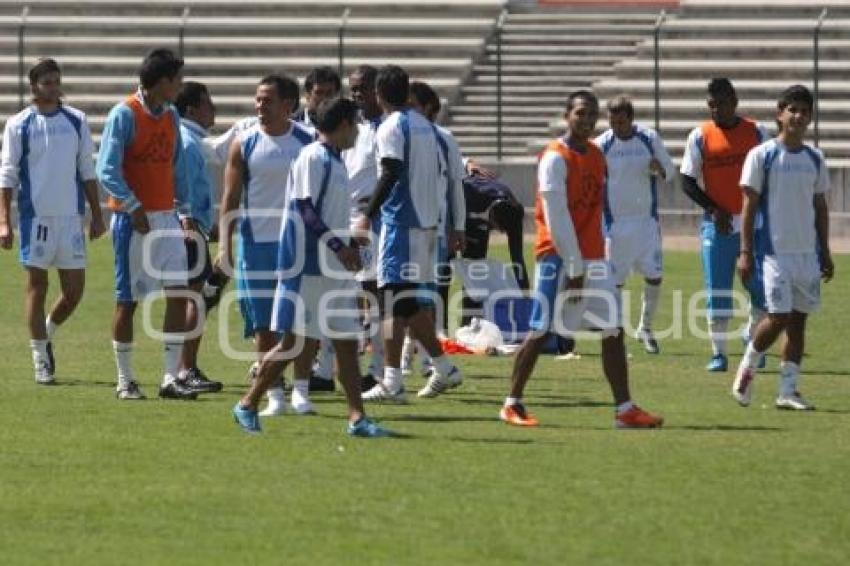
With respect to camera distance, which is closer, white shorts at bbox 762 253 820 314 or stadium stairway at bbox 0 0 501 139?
white shorts at bbox 762 253 820 314

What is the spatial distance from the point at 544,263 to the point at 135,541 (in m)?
4.38

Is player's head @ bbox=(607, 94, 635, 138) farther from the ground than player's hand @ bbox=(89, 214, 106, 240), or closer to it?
farther from the ground

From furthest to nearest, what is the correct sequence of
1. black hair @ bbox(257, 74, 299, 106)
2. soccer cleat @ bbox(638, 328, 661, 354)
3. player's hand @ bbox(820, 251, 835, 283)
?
soccer cleat @ bbox(638, 328, 661, 354) → player's hand @ bbox(820, 251, 835, 283) → black hair @ bbox(257, 74, 299, 106)

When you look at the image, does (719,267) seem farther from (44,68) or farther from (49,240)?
(44,68)

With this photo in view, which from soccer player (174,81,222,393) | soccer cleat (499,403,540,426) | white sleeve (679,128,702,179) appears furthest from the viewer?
white sleeve (679,128,702,179)

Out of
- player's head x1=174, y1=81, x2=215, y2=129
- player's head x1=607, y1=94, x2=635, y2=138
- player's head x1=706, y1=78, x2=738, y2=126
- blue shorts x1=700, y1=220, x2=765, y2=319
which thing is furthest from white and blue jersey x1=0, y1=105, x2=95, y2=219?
blue shorts x1=700, y1=220, x2=765, y2=319

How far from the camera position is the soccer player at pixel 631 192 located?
1909 cm

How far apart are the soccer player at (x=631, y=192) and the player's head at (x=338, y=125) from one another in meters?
5.47

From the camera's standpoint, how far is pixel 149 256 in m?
15.5

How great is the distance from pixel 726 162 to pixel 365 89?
3274 mm

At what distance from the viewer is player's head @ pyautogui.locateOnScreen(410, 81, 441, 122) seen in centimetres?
1603

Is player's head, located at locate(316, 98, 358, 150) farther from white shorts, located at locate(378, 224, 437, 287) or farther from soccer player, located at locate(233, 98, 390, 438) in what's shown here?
white shorts, located at locate(378, 224, 437, 287)

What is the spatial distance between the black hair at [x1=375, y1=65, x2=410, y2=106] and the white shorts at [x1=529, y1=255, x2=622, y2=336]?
1.75 meters

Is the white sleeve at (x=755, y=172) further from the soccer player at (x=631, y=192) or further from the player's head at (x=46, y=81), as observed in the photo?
the player's head at (x=46, y=81)
